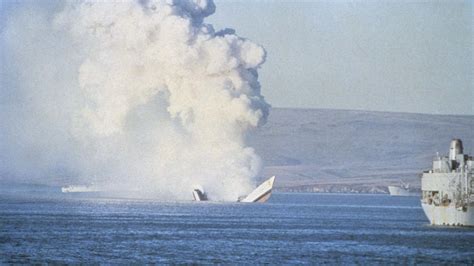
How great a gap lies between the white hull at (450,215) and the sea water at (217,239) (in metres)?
0.76

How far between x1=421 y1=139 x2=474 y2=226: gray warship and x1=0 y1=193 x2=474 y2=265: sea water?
119 cm

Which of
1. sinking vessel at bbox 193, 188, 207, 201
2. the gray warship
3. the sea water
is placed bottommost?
the sea water

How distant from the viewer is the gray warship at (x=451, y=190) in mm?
98875

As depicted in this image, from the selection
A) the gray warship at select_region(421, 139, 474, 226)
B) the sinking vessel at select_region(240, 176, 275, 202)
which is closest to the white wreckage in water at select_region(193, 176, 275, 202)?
the sinking vessel at select_region(240, 176, 275, 202)

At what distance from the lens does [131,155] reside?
18638 cm

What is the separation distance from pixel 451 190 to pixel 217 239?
890 inches

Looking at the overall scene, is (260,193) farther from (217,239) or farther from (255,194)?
(217,239)

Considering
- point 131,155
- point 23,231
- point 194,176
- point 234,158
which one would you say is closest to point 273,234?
point 23,231

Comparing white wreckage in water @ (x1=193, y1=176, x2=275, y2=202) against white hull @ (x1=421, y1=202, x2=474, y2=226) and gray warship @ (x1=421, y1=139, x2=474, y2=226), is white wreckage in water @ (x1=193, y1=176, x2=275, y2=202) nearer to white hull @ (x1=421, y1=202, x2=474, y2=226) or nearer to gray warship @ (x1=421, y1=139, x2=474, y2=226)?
gray warship @ (x1=421, y1=139, x2=474, y2=226)

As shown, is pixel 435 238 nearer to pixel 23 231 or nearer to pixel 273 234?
pixel 273 234

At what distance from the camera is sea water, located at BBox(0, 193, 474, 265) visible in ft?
245

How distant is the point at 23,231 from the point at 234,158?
65911mm

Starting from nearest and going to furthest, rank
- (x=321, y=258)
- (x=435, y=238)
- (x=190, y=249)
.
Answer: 1. (x=321, y=258)
2. (x=190, y=249)
3. (x=435, y=238)

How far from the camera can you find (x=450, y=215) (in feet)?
334
